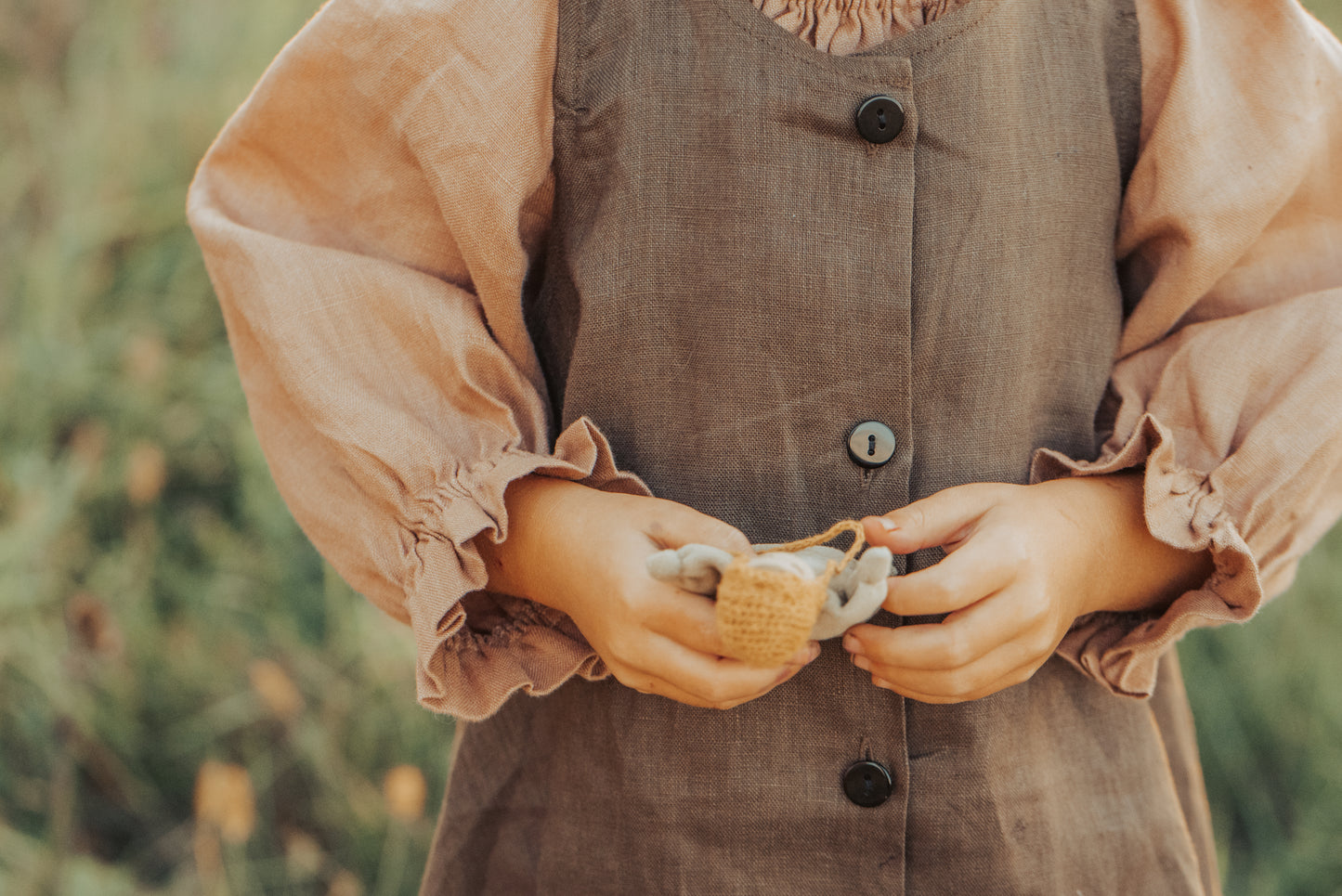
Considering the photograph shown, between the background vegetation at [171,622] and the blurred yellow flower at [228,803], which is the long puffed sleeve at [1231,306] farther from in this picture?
the blurred yellow flower at [228,803]

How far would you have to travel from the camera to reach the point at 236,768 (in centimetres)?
165

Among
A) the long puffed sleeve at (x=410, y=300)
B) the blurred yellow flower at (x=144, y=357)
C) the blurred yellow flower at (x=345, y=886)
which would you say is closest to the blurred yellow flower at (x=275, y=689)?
the blurred yellow flower at (x=345, y=886)

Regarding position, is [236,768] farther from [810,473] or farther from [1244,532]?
[1244,532]

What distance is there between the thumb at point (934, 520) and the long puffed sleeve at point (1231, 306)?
11 cm

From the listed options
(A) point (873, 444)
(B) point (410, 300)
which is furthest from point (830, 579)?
(B) point (410, 300)

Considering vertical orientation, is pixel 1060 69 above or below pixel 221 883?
above

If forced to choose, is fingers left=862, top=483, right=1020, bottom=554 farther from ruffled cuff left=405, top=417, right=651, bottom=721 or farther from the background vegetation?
the background vegetation

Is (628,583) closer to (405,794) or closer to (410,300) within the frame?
(410,300)

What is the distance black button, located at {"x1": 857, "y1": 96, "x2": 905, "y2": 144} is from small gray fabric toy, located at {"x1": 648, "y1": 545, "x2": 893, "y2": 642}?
31cm

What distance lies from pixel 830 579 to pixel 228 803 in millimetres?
1222

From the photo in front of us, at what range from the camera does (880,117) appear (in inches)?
29.2

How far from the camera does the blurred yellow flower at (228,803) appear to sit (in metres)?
1.47

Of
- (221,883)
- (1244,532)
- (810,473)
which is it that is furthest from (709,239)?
(221,883)

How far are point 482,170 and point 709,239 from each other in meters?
0.17
